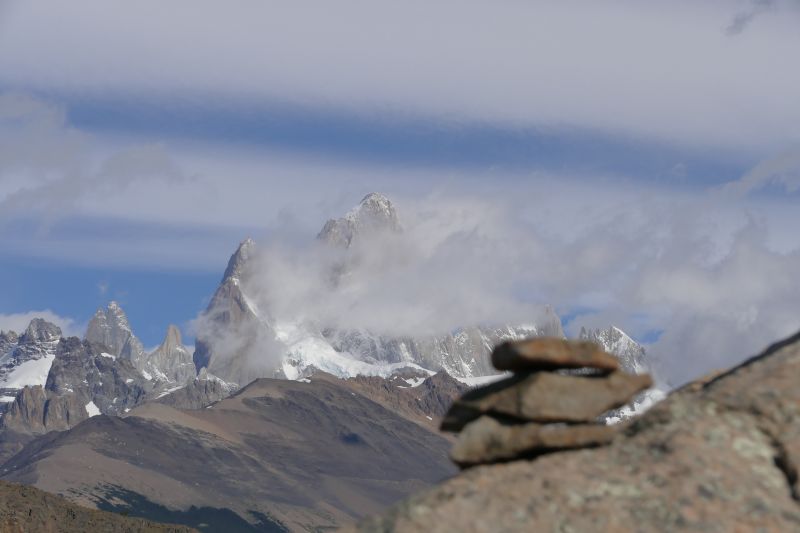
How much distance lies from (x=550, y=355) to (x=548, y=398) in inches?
26.8

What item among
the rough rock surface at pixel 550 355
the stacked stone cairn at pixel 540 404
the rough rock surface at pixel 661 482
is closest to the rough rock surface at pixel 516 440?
the stacked stone cairn at pixel 540 404

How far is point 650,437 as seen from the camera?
→ 19578 millimetres

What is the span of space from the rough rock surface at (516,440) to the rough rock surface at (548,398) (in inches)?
9.2

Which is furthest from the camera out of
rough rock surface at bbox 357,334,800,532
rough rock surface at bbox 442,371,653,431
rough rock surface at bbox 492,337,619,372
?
rough rock surface at bbox 492,337,619,372

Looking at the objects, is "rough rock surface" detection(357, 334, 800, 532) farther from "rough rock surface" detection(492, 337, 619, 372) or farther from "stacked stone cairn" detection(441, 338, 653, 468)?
"rough rock surface" detection(492, 337, 619, 372)

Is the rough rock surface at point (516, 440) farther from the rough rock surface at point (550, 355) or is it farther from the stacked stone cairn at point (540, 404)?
the rough rock surface at point (550, 355)

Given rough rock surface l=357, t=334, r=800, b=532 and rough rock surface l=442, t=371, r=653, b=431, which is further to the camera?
rough rock surface l=442, t=371, r=653, b=431

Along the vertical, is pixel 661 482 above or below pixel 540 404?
below

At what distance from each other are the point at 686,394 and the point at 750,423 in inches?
67.6

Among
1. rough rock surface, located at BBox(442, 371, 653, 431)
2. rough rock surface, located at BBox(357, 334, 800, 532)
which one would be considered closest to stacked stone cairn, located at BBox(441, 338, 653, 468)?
rough rock surface, located at BBox(442, 371, 653, 431)

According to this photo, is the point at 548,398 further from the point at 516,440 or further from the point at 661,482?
the point at 661,482

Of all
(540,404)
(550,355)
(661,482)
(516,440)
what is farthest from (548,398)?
(661,482)

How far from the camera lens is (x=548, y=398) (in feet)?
64.3

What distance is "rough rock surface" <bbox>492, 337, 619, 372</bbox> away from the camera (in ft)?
64.5
